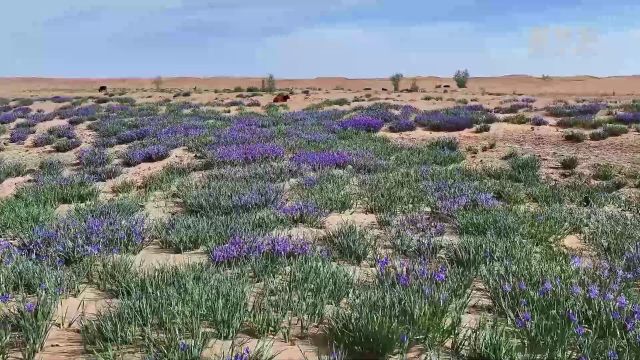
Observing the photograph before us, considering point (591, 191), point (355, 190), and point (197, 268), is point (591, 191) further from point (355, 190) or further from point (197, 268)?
point (197, 268)

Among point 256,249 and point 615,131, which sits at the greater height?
point 615,131

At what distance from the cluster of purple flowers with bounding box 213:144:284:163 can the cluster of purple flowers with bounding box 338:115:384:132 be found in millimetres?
4352

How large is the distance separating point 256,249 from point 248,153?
6183mm

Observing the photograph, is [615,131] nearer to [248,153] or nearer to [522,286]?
[248,153]

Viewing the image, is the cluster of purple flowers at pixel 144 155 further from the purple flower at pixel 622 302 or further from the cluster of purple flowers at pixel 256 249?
the purple flower at pixel 622 302

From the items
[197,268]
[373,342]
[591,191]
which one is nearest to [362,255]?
[197,268]

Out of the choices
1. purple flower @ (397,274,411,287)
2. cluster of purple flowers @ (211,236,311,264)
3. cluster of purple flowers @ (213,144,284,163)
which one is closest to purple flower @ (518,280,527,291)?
purple flower @ (397,274,411,287)

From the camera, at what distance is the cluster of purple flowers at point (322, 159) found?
973 centimetres

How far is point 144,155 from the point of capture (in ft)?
37.8

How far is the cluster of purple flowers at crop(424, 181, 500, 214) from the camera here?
659 centimetres

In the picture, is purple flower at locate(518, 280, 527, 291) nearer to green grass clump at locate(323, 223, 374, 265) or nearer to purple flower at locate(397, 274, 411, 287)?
purple flower at locate(397, 274, 411, 287)

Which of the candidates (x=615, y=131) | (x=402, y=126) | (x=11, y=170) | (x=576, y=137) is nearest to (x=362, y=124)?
(x=402, y=126)

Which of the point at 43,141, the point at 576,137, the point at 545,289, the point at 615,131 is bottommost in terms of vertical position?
the point at 43,141

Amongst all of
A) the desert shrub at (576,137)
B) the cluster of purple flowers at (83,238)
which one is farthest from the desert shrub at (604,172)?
the cluster of purple flowers at (83,238)
